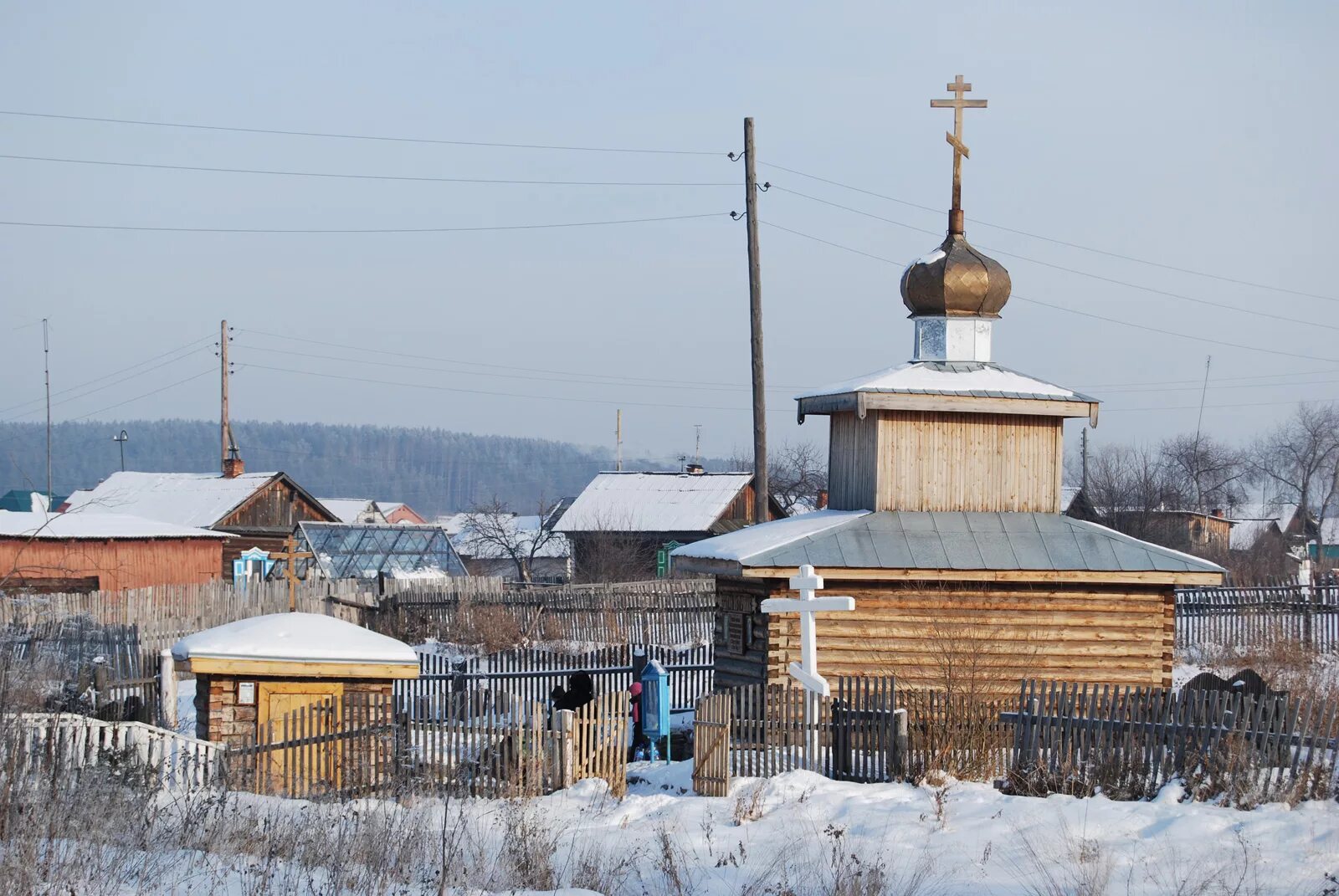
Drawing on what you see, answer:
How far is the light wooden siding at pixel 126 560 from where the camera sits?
33.0 m

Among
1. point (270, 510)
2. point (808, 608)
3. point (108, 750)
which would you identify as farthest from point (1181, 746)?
Result: point (270, 510)

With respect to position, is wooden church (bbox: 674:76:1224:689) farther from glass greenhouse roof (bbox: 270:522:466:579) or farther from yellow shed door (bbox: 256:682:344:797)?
glass greenhouse roof (bbox: 270:522:466:579)

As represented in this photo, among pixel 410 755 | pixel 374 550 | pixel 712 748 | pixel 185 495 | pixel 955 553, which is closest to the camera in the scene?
pixel 712 748

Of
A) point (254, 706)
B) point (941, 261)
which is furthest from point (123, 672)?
point (941, 261)

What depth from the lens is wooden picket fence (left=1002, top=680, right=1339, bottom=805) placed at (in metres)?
11.5

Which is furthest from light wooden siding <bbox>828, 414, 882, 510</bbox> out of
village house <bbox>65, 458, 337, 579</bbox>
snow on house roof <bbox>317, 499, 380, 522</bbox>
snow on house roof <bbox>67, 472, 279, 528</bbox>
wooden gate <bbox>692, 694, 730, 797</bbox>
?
snow on house roof <bbox>317, 499, 380, 522</bbox>

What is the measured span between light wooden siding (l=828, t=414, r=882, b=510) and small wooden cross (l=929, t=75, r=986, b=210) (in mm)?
3352

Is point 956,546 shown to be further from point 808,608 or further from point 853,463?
point 853,463

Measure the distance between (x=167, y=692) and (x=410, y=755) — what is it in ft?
19.8

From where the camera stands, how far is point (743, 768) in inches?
517

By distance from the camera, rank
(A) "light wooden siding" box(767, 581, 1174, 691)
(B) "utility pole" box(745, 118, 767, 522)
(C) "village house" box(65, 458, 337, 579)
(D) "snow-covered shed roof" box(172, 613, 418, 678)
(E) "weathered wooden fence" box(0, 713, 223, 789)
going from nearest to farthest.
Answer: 1. (E) "weathered wooden fence" box(0, 713, 223, 789)
2. (D) "snow-covered shed roof" box(172, 613, 418, 678)
3. (A) "light wooden siding" box(767, 581, 1174, 691)
4. (B) "utility pole" box(745, 118, 767, 522)
5. (C) "village house" box(65, 458, 337, 579)

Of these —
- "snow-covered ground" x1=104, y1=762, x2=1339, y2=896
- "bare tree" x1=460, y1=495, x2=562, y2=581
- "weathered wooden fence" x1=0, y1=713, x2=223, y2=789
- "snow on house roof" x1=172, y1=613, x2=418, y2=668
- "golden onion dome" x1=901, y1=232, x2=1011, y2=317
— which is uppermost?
"golden onion dome" x1=901, y1=232, x2=1011, y2=317

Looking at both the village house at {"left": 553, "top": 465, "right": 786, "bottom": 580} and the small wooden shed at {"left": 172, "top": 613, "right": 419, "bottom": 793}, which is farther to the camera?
the village house at {"left": 553, "top": 465, "right": 786, "bottom": 580}

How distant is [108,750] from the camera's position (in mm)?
11414
